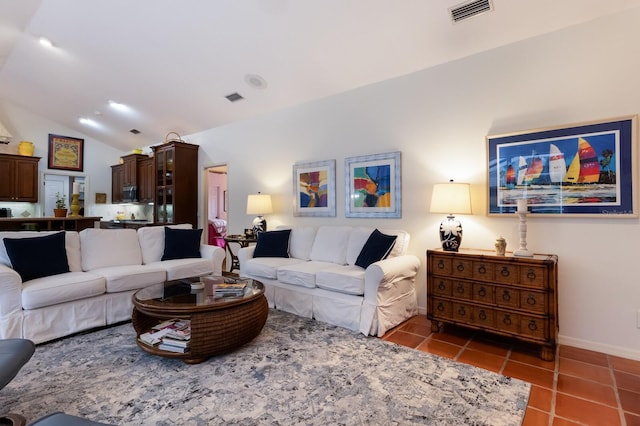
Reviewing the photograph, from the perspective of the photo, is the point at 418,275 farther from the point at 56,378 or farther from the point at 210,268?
the point at 56,378

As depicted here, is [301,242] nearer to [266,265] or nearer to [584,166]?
[266,265]

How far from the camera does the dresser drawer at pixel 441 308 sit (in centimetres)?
289

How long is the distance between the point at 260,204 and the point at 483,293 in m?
3.16

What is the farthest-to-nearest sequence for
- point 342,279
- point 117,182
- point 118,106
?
point 117,182
point 118,106
point 342,279

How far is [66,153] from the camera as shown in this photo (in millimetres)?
7375

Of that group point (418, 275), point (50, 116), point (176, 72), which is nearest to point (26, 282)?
point (176, 72)

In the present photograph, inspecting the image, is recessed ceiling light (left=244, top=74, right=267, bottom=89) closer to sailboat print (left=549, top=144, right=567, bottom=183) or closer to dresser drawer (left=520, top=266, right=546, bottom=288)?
sailboat print (left=549, top=144, right=567, bottom=183)

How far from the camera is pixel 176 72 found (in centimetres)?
436

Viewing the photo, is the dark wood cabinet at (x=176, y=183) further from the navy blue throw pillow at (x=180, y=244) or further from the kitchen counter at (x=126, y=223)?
the navy blue throw pillow at (x=180, y=244)

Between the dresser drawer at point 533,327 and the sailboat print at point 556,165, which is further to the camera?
the sailboat print at point 556,165

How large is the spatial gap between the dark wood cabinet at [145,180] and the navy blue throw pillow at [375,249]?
5003 millimetres

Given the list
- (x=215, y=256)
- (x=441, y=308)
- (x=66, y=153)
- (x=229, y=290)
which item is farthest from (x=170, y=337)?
(x=66, y=153)

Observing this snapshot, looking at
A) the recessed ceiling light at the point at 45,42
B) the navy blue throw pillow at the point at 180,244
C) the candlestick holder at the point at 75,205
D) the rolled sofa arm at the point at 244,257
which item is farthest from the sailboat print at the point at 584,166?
the candlestick holder at the point at 75,205

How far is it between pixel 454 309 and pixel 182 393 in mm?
2227
